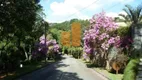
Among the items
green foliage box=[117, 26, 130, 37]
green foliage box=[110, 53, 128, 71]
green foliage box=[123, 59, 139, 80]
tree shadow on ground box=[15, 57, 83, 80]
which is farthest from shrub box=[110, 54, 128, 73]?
green foliage box=[123, 59, 139, 80]

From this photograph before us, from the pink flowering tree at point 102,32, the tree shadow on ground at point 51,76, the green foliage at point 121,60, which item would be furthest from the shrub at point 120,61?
the pink flowering tree at point 102,32

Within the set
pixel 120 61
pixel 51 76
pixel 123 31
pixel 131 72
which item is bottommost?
pixel 51 76

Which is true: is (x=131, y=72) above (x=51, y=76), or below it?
above

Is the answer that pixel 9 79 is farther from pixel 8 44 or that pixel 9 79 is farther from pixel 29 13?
pixel 8 44

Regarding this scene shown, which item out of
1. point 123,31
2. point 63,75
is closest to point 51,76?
point 63,75

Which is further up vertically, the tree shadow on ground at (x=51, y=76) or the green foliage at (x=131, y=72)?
the green foliage at (x=131, y=72)

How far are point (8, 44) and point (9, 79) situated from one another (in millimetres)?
16825

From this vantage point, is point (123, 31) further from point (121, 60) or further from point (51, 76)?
point (51, 76)

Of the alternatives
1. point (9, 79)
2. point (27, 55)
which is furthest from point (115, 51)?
point (27, 55)

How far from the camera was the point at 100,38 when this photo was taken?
45.5 meters

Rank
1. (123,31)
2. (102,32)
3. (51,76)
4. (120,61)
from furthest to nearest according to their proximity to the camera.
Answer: (102,32) < (123,31) < (120,61) < (51,76)

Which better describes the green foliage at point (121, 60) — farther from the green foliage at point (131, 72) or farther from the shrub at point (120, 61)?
the green foliage at point (131, 72)

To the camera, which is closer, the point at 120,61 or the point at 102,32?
the point at 120,61

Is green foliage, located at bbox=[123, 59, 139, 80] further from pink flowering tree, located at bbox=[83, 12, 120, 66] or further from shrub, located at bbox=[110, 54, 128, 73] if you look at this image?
pink flowering tree, located at bbox=[83, 12, 120, 66]
